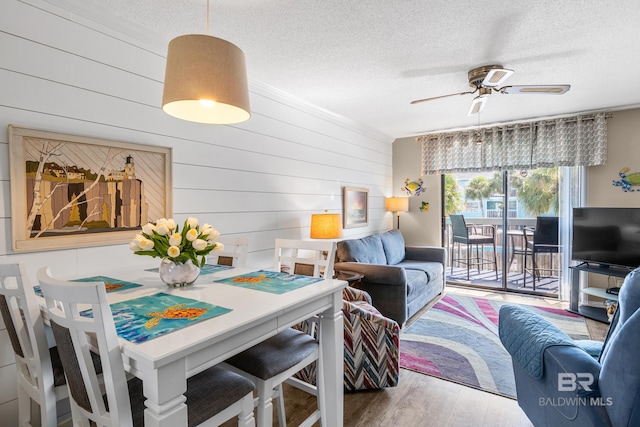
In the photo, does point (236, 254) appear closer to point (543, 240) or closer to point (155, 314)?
point (155, 314)

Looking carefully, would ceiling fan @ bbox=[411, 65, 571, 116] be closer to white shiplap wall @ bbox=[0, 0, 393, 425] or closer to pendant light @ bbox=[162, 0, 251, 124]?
white shiplap wall @ bbox=[0, 0, 393, 425]

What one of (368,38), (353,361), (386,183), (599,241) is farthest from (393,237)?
(368,38)

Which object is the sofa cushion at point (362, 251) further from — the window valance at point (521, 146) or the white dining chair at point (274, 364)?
the white dining chair at point (274, 364)

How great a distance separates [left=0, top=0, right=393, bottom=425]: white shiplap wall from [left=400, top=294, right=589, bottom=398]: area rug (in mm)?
1583

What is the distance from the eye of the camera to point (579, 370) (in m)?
1.25

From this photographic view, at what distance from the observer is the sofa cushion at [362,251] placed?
369 centimetres

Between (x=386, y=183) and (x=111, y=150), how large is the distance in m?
4.10

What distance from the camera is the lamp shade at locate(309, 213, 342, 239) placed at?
3377mm

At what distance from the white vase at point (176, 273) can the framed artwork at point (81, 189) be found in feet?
2.24

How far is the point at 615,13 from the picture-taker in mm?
1956

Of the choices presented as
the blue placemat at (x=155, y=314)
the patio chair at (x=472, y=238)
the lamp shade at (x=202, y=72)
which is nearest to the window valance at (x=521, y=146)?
the patio chair at (x=472, y=238)

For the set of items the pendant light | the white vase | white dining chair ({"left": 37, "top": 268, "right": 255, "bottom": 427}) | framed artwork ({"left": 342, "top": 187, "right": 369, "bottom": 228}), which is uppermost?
the pendant light

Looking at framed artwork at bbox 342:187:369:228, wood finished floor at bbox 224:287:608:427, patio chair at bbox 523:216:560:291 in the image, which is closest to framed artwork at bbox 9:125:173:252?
wood finished floor at bbox 224:287:608:427

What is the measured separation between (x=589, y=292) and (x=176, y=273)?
14.5 feet
